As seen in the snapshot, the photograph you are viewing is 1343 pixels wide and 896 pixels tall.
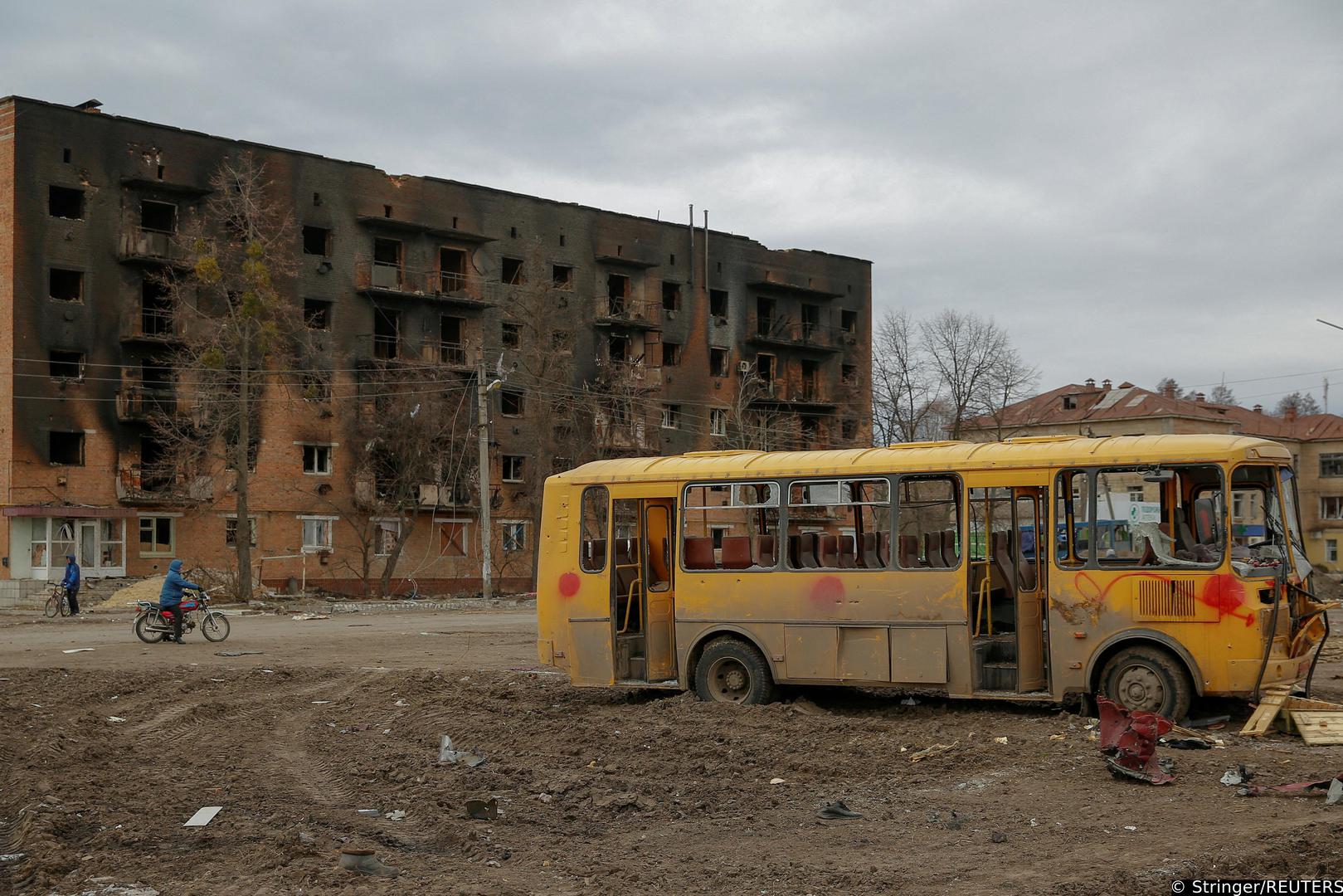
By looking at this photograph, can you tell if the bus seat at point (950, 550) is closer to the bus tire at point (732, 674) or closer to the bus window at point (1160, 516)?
the bus window at point (1160, 516)

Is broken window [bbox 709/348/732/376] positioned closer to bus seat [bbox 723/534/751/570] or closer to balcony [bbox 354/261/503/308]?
balcony [bbox 354/261/503/308]

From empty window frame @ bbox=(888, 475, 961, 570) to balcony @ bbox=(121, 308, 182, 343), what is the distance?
40.5 m

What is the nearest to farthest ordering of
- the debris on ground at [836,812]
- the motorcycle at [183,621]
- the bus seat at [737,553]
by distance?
the debris on ground at [836,812], the bus seat at [737,553], the motorcycle at [183,621]

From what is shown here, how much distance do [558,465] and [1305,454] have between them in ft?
208

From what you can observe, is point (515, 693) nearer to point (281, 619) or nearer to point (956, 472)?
point (956, 472)

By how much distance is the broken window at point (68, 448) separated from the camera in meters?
49.0

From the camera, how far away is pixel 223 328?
158 ft

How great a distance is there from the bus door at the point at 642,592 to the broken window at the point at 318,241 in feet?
137

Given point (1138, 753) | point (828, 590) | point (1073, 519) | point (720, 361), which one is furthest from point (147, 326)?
point (1138, 753)

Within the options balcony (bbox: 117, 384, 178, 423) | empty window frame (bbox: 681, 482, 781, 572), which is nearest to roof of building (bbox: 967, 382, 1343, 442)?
balcony (bbox: 117, 384, 178, 423)

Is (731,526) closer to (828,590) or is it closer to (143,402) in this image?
(828,590)

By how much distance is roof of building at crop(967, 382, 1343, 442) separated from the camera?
8894 centimetres

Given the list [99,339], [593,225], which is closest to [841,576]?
[99,339]

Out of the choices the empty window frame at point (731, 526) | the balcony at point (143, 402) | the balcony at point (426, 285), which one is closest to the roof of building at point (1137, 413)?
the balcony at point (426, 285)
